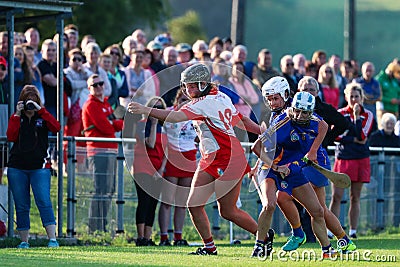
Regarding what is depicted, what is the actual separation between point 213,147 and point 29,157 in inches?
143

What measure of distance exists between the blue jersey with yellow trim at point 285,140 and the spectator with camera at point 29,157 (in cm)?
410

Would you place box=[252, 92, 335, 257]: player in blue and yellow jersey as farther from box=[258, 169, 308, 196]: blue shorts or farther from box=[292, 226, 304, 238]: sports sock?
box=[292, 226, 304, 238]: sports sock

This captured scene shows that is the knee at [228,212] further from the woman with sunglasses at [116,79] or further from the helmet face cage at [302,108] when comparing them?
the woman with sunglasses at [116,79]

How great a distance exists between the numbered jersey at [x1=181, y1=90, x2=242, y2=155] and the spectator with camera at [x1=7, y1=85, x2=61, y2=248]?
133 inches

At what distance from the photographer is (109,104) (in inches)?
838

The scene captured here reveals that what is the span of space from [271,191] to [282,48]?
25.2 m

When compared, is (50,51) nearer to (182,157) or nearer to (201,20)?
(182,157)

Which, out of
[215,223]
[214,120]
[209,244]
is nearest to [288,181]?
[214,120]

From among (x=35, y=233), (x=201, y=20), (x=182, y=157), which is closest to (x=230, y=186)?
(x=182, y=157)

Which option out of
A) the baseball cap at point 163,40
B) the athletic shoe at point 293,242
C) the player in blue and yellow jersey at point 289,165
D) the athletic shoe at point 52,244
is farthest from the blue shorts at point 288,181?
the baseball cap at point 163,40

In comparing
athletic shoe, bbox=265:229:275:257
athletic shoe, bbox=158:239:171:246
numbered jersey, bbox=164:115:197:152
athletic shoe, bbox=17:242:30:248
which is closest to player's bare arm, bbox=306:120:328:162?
athletic shoe, bbox=265:229:275:257

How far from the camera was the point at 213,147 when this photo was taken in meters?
15.0

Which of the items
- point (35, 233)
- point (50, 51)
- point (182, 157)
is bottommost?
point (35, 233)

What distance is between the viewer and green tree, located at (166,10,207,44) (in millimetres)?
61541
